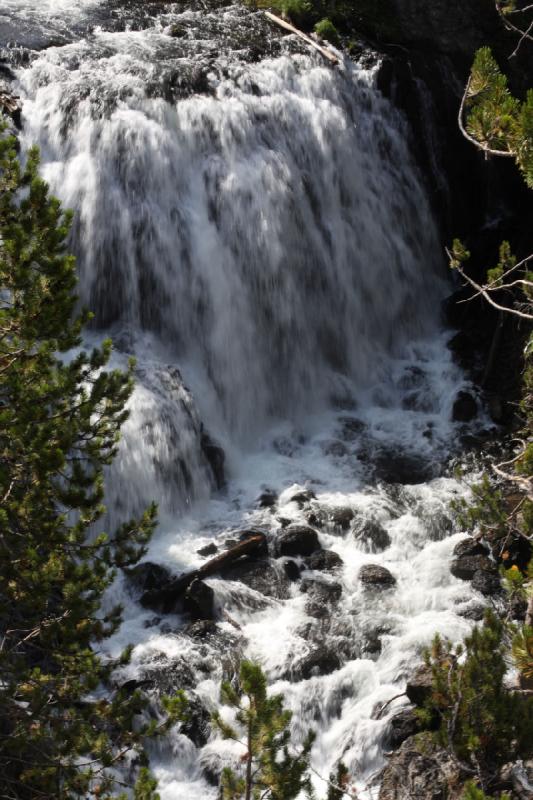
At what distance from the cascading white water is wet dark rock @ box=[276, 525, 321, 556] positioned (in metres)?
0.26

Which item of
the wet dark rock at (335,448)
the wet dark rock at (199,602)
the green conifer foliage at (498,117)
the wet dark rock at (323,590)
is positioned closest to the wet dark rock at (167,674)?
the wet dark rock at (199,602)

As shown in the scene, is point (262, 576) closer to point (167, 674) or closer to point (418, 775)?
point (167, 674)

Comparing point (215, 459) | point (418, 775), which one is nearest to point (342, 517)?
point (215, 459)

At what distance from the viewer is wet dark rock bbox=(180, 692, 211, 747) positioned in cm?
926

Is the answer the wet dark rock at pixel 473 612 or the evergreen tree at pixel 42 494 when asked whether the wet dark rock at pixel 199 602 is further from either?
the evergreen tree at pixel 42 494

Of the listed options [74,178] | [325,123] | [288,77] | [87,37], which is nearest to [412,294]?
[325,123]

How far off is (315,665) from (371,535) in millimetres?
2651

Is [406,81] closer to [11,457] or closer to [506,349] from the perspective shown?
[506,349]

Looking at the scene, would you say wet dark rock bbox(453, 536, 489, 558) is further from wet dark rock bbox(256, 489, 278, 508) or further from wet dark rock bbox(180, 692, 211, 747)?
wet dark rock bbox(180, 692, 211, 747)

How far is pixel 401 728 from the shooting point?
8883 mm

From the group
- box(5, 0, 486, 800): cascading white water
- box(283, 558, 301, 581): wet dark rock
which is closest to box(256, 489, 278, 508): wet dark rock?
box(5, 0, 486, 800): cascading white water

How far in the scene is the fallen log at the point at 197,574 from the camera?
432 inches

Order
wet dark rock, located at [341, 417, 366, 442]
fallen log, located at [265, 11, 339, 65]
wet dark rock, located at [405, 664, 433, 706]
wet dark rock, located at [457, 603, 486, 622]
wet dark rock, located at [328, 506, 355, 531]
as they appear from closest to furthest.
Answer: wet dark rock, located at [405, 664, 433, 706] < wet dark rock, located at [457, 603, 486, 622] < wet dark rock, located at [328, 506, 355, 531] < wet dark rock, located at [341, 417, 366, 442] < fallen log, located at [265, 11, 339, 65]

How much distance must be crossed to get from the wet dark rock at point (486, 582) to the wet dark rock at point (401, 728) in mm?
2473
